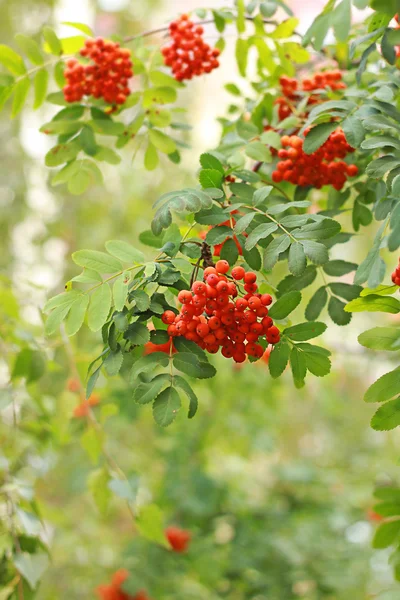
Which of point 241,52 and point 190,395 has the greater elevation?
point 241,52

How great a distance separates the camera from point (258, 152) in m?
0.82

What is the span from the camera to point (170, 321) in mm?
587

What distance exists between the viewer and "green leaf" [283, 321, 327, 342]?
631 mm

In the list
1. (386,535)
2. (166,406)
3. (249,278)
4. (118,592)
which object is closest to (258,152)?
(249,278)

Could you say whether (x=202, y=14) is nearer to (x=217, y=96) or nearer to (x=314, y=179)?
(x=314, y=179)

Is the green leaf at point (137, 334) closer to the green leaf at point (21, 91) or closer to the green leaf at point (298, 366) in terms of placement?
the green leaf at point (298, 366)

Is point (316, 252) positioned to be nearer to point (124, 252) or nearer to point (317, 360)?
point (317, 360)

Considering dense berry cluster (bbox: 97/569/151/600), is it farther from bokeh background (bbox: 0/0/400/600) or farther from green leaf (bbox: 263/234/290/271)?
green leaf (bbox: 263/234/290/271)

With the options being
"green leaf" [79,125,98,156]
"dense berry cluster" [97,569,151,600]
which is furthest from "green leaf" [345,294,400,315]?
"dense berry cluster" [97,569,151,600]

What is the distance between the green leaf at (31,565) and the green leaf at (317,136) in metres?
0.77

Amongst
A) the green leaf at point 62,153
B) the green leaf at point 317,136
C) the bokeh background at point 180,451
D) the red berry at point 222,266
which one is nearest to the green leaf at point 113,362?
the red berry at point 222,266

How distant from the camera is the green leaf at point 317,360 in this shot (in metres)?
0.63

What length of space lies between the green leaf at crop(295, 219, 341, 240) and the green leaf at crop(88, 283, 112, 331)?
0.22 m

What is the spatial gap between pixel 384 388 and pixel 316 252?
0.55 ft
